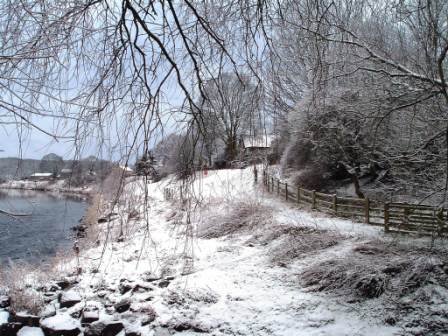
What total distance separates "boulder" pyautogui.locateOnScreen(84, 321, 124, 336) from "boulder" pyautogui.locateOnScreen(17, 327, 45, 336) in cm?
94

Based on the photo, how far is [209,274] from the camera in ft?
33.0

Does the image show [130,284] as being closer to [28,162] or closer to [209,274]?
[209,274]

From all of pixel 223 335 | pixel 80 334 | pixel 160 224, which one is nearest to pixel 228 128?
pixel 223 335

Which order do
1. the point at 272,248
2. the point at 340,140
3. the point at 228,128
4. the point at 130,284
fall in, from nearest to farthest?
the point at 228,128 → the point at 130,284 → the point at 272,248 → the point at 340,140

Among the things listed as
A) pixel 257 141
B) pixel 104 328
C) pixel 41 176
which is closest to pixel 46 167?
pixel 41 176

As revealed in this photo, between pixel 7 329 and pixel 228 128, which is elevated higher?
pixel 228 128

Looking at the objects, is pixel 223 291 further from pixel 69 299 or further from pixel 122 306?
pixel 69 299

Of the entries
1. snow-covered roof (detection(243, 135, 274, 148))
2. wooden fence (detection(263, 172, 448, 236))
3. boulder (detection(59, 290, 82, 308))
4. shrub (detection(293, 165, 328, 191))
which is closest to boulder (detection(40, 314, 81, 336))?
boulder (detection(59, 290, 82, 308))

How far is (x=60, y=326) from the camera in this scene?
7.66 m

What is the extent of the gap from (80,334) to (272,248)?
575 cm

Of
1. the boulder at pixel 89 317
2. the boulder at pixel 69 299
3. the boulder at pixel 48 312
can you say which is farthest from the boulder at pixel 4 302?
the boulder at pixel 89 317

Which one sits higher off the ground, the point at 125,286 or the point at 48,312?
the point at 125,286

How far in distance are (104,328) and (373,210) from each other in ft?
29.3

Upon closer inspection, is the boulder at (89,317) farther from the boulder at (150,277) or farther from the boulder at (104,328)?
the boulder at (150,277)
